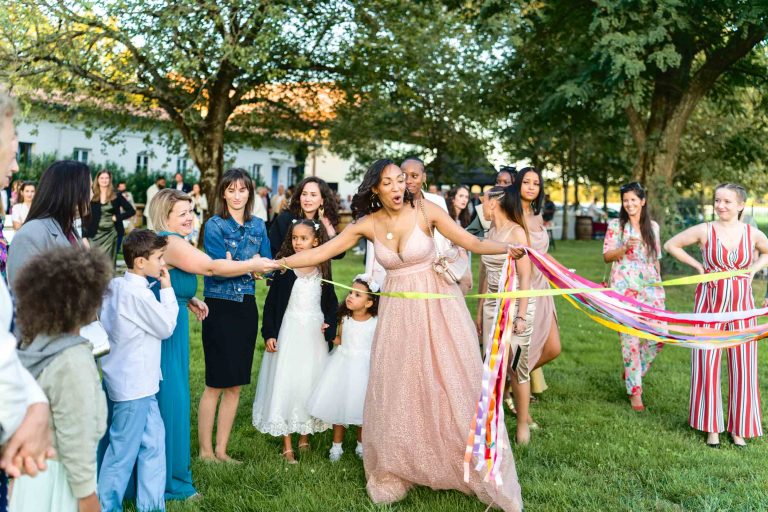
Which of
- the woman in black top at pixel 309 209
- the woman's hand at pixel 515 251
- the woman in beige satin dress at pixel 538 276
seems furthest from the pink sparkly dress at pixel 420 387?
the woman in beige satin dress at pixel 538 276

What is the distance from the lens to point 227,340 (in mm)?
5344

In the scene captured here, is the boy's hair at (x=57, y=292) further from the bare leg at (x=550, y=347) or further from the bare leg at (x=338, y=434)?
the bare leg at (x=550, y=347)

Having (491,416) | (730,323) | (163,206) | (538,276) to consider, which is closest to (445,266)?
(491,416)

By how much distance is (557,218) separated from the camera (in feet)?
133

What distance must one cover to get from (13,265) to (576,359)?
7304 millimetres

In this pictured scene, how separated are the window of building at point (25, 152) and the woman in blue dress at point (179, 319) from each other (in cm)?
3355

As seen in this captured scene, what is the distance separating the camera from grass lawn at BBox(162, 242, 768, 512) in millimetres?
4812

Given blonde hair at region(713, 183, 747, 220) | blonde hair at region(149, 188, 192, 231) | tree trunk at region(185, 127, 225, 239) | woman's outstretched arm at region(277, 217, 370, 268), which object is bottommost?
woman's outstretched arm at region(277, 217, 370, 268)

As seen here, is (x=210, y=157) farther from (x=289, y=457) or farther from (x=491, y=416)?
(x=491, y=416)

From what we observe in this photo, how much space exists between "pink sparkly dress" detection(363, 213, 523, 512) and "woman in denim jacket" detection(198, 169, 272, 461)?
3.44 feet

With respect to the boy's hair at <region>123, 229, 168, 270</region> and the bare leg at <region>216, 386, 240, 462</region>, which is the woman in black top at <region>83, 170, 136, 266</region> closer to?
the bare leg at <region>216, 386, 240, 462</region>

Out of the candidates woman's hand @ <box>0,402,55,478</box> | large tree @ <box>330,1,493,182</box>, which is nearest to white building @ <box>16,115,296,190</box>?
large tree @ <box>330,1,493,182</box>

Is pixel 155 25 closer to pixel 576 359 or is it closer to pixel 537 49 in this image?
pixel 537 49

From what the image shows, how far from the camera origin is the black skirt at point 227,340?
5.34 metres
